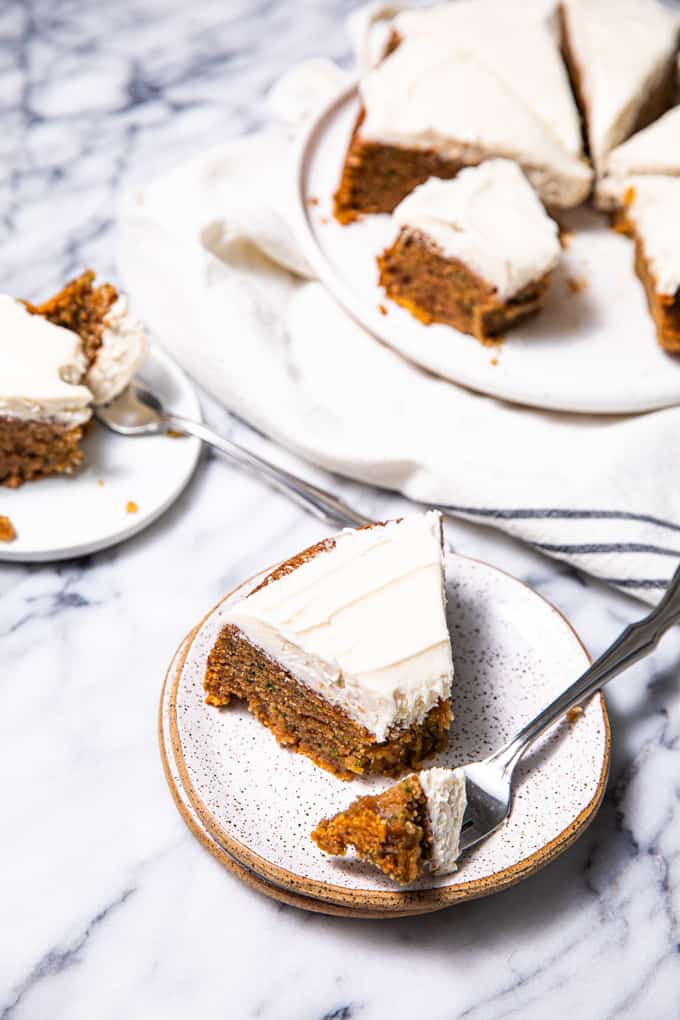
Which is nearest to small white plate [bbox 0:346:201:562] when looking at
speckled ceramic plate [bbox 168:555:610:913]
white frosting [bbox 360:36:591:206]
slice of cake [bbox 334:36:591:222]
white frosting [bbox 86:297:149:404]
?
white frosting [bbox 86:297:149:404]

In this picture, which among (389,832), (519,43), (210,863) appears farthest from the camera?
(519,43)

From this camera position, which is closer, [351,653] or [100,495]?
[351,653]

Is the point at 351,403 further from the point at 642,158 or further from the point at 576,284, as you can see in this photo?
the point at 642,158

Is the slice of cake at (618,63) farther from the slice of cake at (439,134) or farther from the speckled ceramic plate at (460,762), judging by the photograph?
the speckled ceramic plate at (460,762)

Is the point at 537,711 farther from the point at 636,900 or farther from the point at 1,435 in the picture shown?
the point at 1,435

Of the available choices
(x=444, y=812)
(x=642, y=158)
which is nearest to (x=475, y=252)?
(x=642, y=158)

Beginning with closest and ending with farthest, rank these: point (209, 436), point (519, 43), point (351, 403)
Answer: point (209, 436), point (351, 403), point (519, 43)

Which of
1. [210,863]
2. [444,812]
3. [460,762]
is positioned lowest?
[210,863]

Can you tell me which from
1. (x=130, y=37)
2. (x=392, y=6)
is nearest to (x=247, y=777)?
(x=392, y=6)
